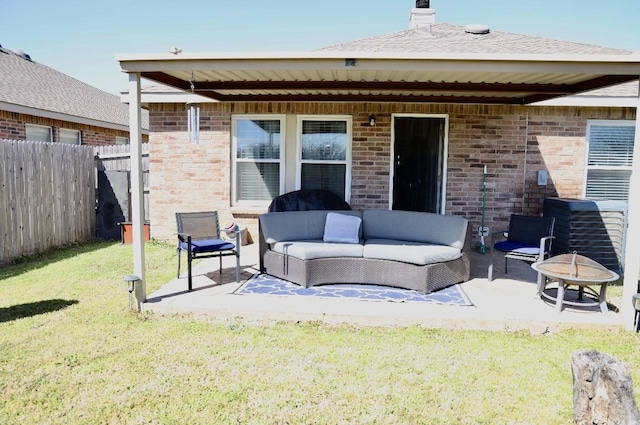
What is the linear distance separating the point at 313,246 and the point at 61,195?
5.67 m

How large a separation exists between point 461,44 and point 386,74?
12.3 ft

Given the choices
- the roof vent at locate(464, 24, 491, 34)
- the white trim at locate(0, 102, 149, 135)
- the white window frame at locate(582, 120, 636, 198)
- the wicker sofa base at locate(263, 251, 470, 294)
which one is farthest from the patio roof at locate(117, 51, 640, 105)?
the white trim at locate(0, 102, 149, 135)

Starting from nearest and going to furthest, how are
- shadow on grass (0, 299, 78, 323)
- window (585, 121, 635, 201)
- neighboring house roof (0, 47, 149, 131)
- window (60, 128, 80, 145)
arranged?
shadow on grass (0, 299, 78, 323) < window (585, 121, 635, 201) < neighboring house roof (0, 47, 149, 131) < window (60, 128, 80, 145)

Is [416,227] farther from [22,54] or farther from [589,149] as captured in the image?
[22,54]

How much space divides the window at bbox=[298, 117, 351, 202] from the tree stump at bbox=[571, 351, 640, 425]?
234 inches

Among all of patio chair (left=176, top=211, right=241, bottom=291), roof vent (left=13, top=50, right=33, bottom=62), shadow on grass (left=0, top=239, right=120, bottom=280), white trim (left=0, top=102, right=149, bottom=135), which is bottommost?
shadow on grass (left=0, top=239, right=120, bottom=280)

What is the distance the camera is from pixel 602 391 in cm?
265

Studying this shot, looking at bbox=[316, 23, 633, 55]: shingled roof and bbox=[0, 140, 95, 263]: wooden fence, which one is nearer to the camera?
bbox=[0, 140, 95, 263]: wooden fence

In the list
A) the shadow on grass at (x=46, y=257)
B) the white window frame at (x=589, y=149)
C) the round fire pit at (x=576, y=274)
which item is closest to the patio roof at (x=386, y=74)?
the white window frame at (x=589, y=149)

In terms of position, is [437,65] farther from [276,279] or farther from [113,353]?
[113,353]

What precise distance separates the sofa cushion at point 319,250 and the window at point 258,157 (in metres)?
2.85

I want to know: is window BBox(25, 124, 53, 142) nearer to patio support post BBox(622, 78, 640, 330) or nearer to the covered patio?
the covered patio

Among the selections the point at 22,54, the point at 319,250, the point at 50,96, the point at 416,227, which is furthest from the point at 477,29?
the point at 22,54

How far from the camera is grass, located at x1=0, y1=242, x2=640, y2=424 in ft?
10.2
